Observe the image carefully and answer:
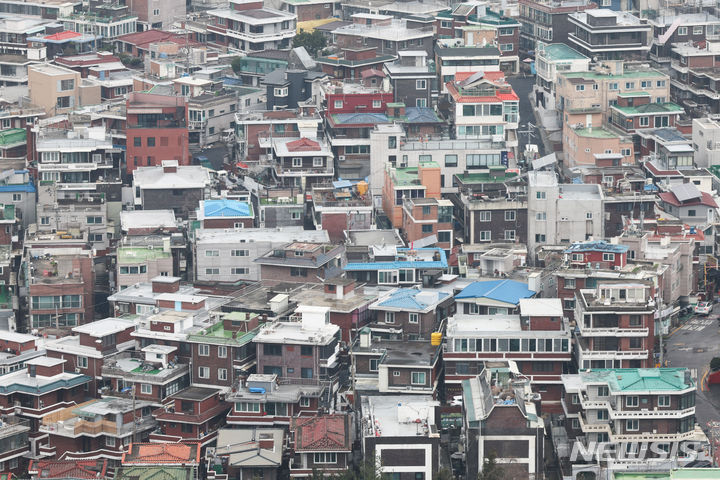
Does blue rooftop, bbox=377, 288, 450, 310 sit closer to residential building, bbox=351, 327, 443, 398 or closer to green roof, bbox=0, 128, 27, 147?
residential building, bbox=351, 327, 443, 398

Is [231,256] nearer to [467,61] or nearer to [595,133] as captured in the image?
[595,133]

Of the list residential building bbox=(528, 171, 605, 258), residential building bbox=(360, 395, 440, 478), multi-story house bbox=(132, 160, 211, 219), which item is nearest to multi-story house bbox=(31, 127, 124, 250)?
multi-story house bbox=(132, 160, 211, 219)

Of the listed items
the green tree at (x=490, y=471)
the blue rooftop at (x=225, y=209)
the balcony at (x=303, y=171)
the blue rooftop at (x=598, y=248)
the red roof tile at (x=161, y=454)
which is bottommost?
the red roof tile at (x=161, y=454)

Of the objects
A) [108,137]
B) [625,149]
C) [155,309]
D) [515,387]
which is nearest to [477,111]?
[625,149]

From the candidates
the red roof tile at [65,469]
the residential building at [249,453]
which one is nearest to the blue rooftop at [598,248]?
the residential building at [249,453]

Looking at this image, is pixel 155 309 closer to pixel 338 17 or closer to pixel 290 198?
pixel 290 198

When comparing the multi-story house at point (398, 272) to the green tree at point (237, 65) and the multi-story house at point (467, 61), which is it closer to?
the multi-story house at point (467, 61)
